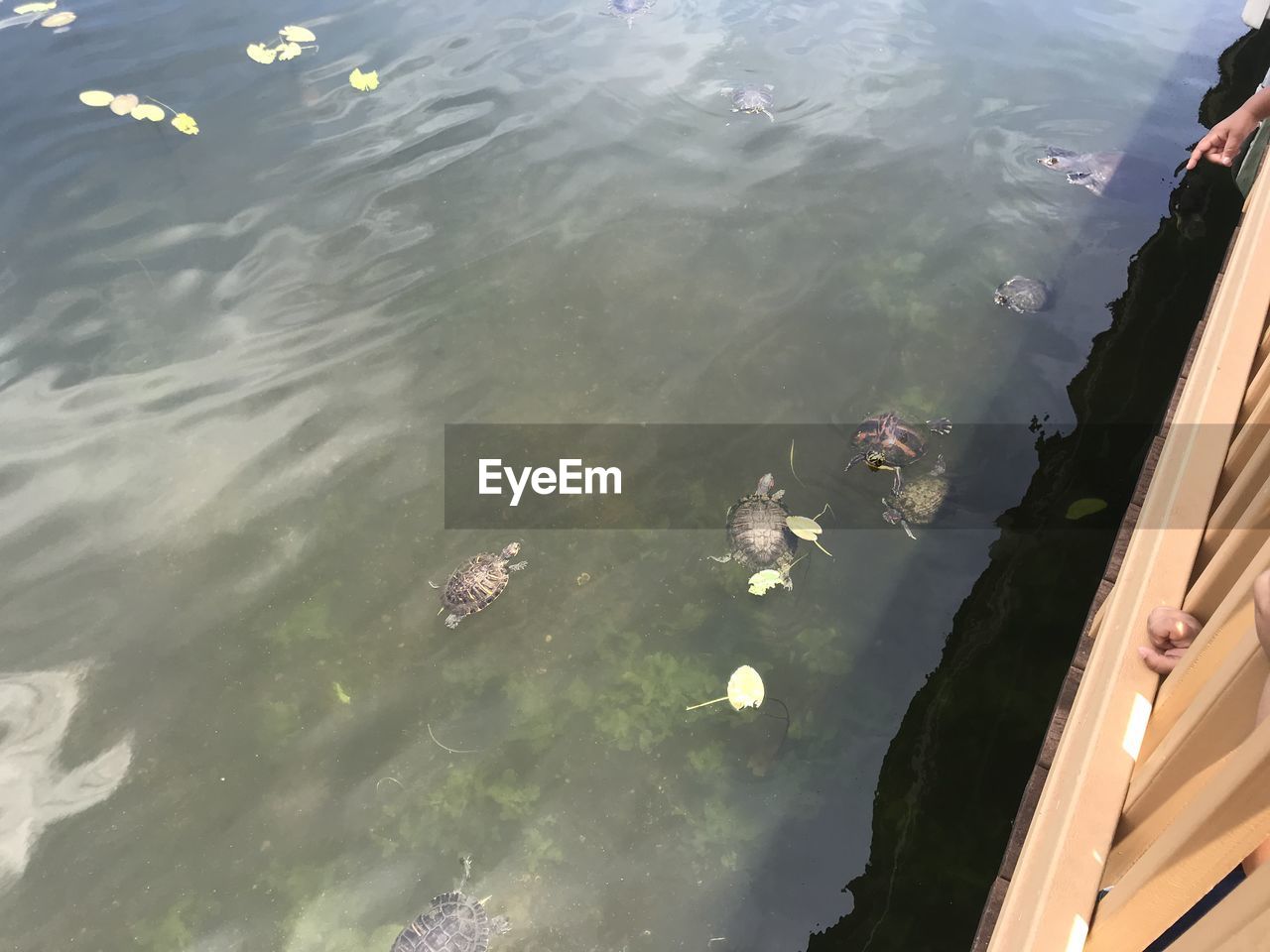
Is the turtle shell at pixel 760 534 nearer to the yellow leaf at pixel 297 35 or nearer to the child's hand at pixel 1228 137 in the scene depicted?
the child's hand at pixel 1228 137

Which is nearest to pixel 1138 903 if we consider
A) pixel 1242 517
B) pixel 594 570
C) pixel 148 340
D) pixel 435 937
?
pixel 1242 517

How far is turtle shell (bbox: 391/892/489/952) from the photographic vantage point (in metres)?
2.44

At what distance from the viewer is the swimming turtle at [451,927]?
96.1 inches

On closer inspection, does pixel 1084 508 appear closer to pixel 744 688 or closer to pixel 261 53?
pixel 744 688

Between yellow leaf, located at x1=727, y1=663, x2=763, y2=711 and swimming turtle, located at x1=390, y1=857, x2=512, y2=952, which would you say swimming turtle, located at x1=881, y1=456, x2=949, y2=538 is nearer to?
yellow leaf, located at x1=727, y1=663, x2=763, y2=711

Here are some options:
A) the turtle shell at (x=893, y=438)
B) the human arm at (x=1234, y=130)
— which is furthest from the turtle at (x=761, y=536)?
the human arm at (x=1234, y=130)

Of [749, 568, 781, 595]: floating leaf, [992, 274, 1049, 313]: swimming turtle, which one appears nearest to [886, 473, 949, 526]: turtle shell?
[749, 568, 781, 595]: floating leaf

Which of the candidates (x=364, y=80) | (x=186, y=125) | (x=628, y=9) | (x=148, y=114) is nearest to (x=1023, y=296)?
(x=628, y=9)

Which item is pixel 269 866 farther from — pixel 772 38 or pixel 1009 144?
pixel 772 38

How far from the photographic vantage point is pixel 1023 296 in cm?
414

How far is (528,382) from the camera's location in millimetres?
3971

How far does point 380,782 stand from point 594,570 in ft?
4.04

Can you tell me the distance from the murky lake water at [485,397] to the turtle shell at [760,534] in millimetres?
127

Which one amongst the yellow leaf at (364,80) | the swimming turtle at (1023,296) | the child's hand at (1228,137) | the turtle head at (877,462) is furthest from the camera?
the yellow leaf at (364,80)
